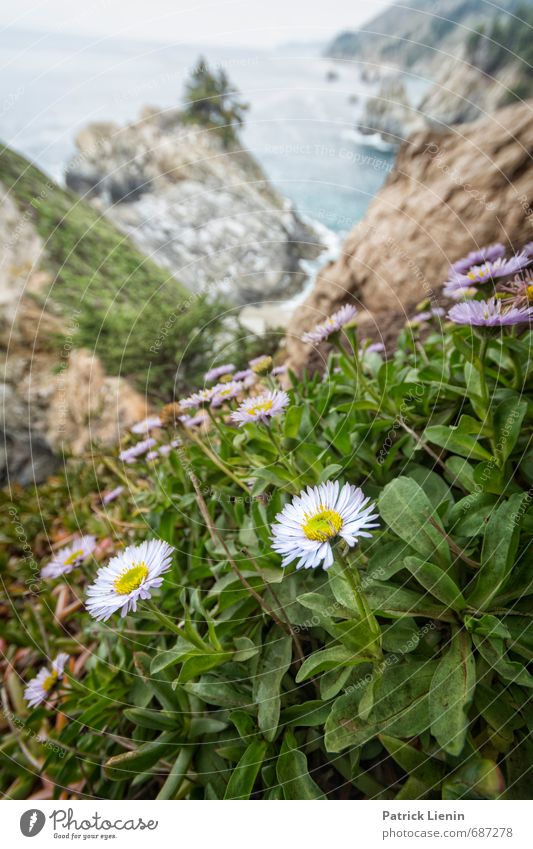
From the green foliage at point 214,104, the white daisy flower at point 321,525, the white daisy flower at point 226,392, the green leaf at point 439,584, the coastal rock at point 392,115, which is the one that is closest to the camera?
the white daisy flower at point 321,525

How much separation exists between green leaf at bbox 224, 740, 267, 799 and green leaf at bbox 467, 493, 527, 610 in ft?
0.96

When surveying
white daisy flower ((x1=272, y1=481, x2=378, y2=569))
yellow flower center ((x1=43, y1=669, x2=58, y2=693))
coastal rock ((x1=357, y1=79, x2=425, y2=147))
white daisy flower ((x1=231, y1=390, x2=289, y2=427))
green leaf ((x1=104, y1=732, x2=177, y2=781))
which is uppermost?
coastal rock ((x1=357, y1=79, x2=425, y2=147))

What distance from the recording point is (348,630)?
0.48m

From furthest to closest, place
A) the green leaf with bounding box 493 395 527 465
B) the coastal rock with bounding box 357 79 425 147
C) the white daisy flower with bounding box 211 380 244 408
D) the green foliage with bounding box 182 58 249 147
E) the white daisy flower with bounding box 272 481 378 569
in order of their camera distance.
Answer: the coastal rock with bounding box 357 79 425 147, the green foliage with bounding box 182 58 249 147, the white daisy flower with bounding box 211 380 244 408, the green leaf with bounding box 493 395 527 465, the white daisy flower with bounding box 272 481 378 569

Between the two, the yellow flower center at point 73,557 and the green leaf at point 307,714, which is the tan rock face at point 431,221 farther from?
the green leaf at point 307,714

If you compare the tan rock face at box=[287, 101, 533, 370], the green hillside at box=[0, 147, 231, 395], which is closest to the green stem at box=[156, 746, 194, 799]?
the green hillside at box=[0, 147, 231, 395]

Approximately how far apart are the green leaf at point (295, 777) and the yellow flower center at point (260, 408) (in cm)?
38

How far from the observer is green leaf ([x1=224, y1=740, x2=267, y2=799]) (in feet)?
1.72

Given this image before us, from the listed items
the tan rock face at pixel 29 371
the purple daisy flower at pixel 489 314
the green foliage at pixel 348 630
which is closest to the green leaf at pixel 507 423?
the green foliage at pixel 348 630

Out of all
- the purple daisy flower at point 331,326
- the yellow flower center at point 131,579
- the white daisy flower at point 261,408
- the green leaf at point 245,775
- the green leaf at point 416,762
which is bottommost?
the green leaf at point 416,762

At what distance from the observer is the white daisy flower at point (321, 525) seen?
40 centimetres

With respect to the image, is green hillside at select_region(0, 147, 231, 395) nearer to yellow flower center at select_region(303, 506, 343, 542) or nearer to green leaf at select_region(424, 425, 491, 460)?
green leaf at select_region(424, 425, 491, 460)

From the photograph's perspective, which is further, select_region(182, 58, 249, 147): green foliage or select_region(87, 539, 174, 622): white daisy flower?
select_region(182, 58, 249, 147): green foliage
